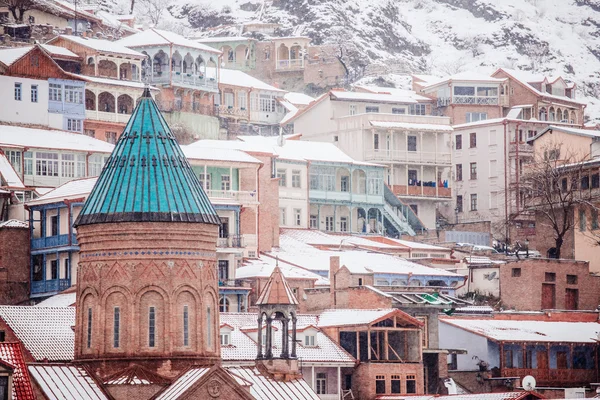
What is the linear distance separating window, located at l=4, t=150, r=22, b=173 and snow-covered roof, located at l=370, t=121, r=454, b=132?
2791 cm

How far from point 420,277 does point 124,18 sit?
54.5 meters

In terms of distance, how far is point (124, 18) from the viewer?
142 m

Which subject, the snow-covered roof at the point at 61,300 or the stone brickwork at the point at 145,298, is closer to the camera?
the stone brickwork at the point at 145,298

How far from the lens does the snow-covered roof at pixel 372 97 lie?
394 ft

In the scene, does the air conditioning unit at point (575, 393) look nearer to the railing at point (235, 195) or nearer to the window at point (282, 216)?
the railing at point (235, 195)

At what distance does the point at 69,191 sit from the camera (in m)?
84.8

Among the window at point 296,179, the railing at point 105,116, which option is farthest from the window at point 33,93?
the window at point 296,179

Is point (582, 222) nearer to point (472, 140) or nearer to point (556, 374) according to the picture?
point (556, 374)

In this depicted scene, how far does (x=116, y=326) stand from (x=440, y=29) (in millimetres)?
119259

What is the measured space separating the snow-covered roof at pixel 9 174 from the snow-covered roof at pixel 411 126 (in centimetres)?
2933

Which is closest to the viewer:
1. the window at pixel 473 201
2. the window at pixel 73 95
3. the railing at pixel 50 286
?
the railing at pixel 50 286

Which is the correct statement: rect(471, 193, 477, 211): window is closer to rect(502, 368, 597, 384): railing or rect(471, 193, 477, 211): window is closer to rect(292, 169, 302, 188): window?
rect(292, 169, 302, 188): window

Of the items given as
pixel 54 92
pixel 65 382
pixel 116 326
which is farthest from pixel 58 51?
pixel 65 382

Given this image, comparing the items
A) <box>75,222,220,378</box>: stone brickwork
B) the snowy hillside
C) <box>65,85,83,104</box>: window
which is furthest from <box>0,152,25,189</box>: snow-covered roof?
the snowy hillside
